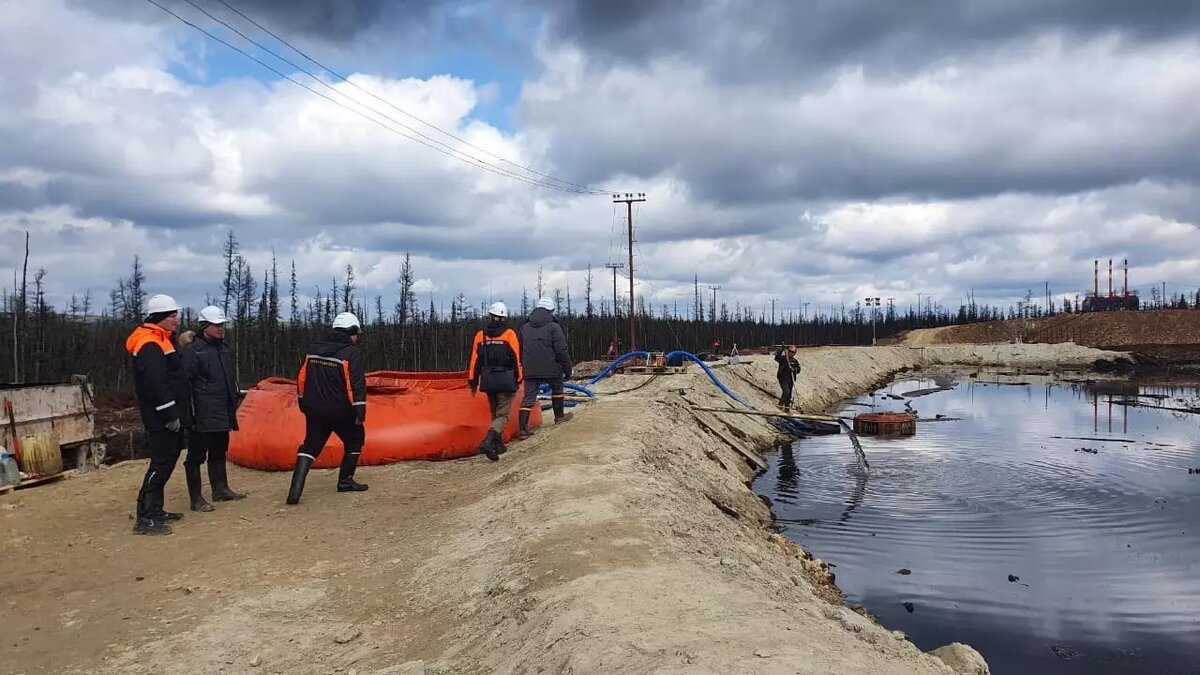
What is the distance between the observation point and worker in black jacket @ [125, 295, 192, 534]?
23.1ft

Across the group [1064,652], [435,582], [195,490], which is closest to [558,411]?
[195,490]

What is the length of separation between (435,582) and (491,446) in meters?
4.42

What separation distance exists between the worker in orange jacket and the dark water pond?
15.5 ft

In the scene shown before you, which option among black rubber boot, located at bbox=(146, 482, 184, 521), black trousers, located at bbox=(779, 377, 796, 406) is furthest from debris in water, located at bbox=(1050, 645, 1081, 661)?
black trousers, located at bbox=(779, 377, 796, 406)

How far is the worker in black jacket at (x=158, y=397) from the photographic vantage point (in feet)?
23.1

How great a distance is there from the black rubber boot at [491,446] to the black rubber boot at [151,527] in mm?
3923

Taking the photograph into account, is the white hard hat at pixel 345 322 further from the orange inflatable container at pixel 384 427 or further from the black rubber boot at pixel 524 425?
the black rubber boot at pixel 524 425

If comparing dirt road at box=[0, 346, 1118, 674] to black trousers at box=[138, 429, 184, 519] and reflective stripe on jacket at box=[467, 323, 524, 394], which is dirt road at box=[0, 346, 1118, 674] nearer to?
black trousers at box=[138, 429, 184, 519]

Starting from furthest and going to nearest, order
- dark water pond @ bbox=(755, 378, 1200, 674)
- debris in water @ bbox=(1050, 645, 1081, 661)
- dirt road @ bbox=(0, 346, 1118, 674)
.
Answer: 1. dark water pond @ bbox=(755, 378, 1200, 674)
2. debris in water @ bbox=(1050, 645, 1081, 661)
3. dirt road @ bbox=(0, 346, 1118, 674)

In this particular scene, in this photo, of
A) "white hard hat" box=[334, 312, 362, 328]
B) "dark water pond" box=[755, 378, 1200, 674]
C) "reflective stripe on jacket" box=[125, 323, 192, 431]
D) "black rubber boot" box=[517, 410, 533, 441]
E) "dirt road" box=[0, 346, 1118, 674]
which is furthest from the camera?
"black rubber boot" box=[517, 410, 533, 441]

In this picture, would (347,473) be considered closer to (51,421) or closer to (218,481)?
(218,481)

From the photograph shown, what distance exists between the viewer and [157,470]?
7.19 meters

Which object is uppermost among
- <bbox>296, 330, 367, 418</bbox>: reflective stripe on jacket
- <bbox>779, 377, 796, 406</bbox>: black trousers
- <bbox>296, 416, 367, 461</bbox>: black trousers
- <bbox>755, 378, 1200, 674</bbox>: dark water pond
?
<bbox>296, 330, 367, 418</bbox>: reflective stripe on jacket

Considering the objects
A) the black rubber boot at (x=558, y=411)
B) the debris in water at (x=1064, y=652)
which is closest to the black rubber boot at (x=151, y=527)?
the black rubber boot at (x=558, y=411)
